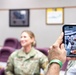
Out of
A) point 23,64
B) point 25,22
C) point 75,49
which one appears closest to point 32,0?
point 25,22

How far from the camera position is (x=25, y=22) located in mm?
7094

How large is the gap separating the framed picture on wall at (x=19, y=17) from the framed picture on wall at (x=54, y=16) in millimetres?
703

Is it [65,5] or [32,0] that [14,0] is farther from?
[65,5]

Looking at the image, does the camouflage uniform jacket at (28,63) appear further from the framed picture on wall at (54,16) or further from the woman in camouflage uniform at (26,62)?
the framed picture on wall at (54,16)

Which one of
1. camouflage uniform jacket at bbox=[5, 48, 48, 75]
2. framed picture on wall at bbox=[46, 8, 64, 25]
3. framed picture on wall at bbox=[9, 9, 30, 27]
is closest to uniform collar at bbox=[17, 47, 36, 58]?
camouflage uniform jacket at bbox=[5, 48, 48, 75]

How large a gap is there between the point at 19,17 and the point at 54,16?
4.09 feet

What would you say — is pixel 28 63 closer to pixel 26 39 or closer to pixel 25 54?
pixel 25 54

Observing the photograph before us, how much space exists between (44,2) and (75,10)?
105 centimetres

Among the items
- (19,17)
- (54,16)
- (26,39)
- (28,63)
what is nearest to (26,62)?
(28,63)

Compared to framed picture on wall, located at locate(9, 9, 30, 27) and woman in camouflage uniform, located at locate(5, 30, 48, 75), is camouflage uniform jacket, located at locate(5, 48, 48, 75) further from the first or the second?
framed picture on wall, located at locate(9, 9, 30, 27)

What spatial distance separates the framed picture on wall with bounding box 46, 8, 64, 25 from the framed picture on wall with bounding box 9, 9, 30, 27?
0.70 metres

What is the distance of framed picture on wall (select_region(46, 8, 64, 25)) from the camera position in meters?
6.63

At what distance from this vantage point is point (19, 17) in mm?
7215

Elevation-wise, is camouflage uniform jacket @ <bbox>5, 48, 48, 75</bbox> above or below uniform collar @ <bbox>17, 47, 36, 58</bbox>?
below
